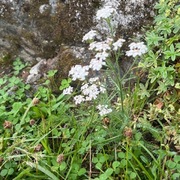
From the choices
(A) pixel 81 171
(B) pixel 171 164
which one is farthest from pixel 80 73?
(B) pixel 171 164

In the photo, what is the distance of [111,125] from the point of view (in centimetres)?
225

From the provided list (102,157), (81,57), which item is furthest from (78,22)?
(102,157)

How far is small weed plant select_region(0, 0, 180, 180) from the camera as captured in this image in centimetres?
211

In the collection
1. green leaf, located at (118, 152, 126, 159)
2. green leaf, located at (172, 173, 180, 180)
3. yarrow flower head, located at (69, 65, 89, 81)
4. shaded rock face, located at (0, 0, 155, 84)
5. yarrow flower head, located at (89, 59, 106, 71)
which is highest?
shaded rock face, located at (0, 0, 155, 84)

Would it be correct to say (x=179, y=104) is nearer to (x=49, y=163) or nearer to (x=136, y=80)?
(x=136, y=80)

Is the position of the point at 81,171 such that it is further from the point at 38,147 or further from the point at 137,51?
the point at 137,51

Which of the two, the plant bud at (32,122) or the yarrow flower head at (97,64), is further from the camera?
the plant bud at (32,122)

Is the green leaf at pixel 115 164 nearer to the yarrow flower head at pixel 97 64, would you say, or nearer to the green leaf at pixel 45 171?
the green leaf at pixel 45 171

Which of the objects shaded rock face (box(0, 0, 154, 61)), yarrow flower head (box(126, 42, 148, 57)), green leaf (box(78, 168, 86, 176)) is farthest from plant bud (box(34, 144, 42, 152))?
shaded rock face (box(0, 0, 154, 61))

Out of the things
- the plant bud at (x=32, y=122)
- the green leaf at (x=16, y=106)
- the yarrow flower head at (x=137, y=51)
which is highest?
the yarrow flower head at (x=137, y=51)

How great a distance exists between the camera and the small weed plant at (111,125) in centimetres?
211

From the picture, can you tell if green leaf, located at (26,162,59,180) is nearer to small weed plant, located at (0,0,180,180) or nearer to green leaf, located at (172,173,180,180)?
small weed plant, located at (0,0,180,180)

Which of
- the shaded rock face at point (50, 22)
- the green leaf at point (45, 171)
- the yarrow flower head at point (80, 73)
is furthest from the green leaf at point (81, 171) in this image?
the shaded rock face at point (50, 22)

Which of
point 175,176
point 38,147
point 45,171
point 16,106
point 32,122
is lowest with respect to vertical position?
point 175,176
